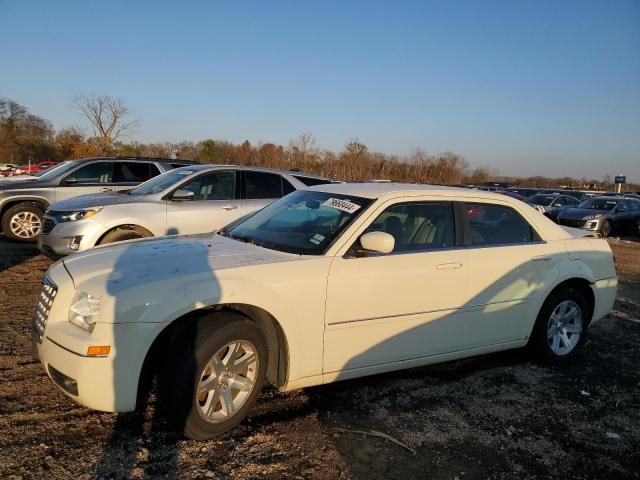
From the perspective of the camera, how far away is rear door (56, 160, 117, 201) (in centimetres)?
988

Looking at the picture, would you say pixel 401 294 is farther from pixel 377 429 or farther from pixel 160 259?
pixel 160 259

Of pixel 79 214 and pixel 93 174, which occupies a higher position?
pixel 93 174

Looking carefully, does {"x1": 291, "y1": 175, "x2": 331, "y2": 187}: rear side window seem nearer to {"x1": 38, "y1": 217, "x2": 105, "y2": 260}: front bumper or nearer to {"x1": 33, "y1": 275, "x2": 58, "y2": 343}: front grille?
{"x1": 38, "y1": 217, "x2": 105, "y2": 260}: front bumper

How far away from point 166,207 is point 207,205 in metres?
0.61

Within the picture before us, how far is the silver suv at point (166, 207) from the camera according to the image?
6.84 meters

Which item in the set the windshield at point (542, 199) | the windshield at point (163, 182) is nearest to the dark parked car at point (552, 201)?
the windshield at point (542, 199)

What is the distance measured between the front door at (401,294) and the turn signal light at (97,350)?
1401 millimetres

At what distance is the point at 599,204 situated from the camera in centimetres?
1941

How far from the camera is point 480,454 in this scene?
331 cm

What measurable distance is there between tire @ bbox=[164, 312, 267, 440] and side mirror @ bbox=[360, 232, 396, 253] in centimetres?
99

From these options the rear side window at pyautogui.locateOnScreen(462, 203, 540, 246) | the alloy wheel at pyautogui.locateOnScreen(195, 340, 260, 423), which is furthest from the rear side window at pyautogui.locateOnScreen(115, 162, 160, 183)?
the alloy wheel at pyautogui.locateOnScreen(195, 340, 260, 423)

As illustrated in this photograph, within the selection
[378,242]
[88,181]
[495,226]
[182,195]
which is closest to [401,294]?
[378,242]

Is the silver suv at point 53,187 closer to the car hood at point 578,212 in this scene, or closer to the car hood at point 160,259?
the car hood at point 160,259

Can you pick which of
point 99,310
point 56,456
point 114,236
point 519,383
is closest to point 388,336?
point 519,383
